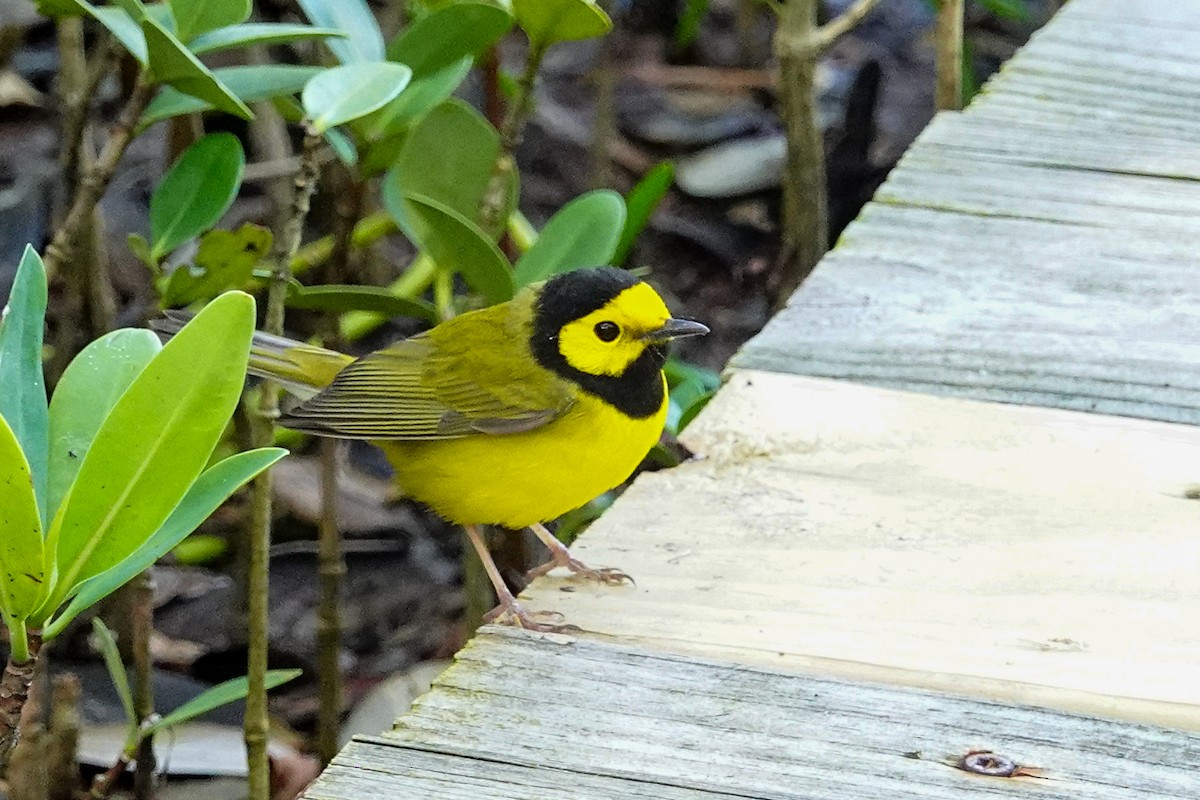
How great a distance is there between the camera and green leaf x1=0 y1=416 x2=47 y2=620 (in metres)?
1.48

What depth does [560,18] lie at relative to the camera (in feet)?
8.63

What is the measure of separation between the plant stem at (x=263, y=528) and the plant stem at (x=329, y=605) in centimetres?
30

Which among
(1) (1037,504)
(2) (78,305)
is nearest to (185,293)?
(2) (78,305)

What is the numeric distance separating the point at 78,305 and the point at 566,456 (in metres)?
1.30

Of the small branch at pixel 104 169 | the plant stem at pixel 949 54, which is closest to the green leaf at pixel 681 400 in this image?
the small branch at pixel 104 169

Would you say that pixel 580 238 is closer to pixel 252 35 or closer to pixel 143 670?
pixel 252 35

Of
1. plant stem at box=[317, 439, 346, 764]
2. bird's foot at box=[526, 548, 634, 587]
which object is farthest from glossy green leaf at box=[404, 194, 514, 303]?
bird's foot at box=[526, 548, 634, 587]

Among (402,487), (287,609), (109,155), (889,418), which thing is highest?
(109,155)

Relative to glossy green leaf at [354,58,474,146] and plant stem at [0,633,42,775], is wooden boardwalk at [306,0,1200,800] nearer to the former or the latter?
plant stem at [0,633,42,775]

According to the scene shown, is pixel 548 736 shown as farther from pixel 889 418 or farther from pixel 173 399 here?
pixel 889 418

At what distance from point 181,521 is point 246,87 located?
122 centimetres

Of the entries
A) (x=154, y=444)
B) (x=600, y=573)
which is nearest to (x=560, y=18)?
(x=600, y=573)

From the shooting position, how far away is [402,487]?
3.04 metres

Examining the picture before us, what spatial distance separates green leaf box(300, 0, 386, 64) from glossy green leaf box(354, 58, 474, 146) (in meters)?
Result: 0.11
